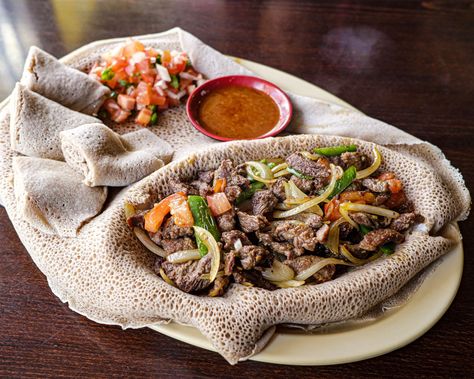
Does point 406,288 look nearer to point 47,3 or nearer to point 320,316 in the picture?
point 320,316

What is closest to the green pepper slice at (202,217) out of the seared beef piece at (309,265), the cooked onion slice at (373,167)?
the seared beef piece at (309,265)

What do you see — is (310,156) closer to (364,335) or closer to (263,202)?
(263,202)

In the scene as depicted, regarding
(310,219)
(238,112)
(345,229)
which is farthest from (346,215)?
(238,112)

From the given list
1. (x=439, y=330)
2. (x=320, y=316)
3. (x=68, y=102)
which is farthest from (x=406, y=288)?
(x=68, y=102)

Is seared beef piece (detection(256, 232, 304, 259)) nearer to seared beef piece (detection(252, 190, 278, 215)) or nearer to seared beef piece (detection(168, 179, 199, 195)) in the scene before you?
seared beef piece (detection(252, 190, 278, 215))

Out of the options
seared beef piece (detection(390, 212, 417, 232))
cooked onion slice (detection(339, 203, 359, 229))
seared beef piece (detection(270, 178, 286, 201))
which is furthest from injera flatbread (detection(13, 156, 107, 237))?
seared beef piece (detection(390, 212, 417, 232))
